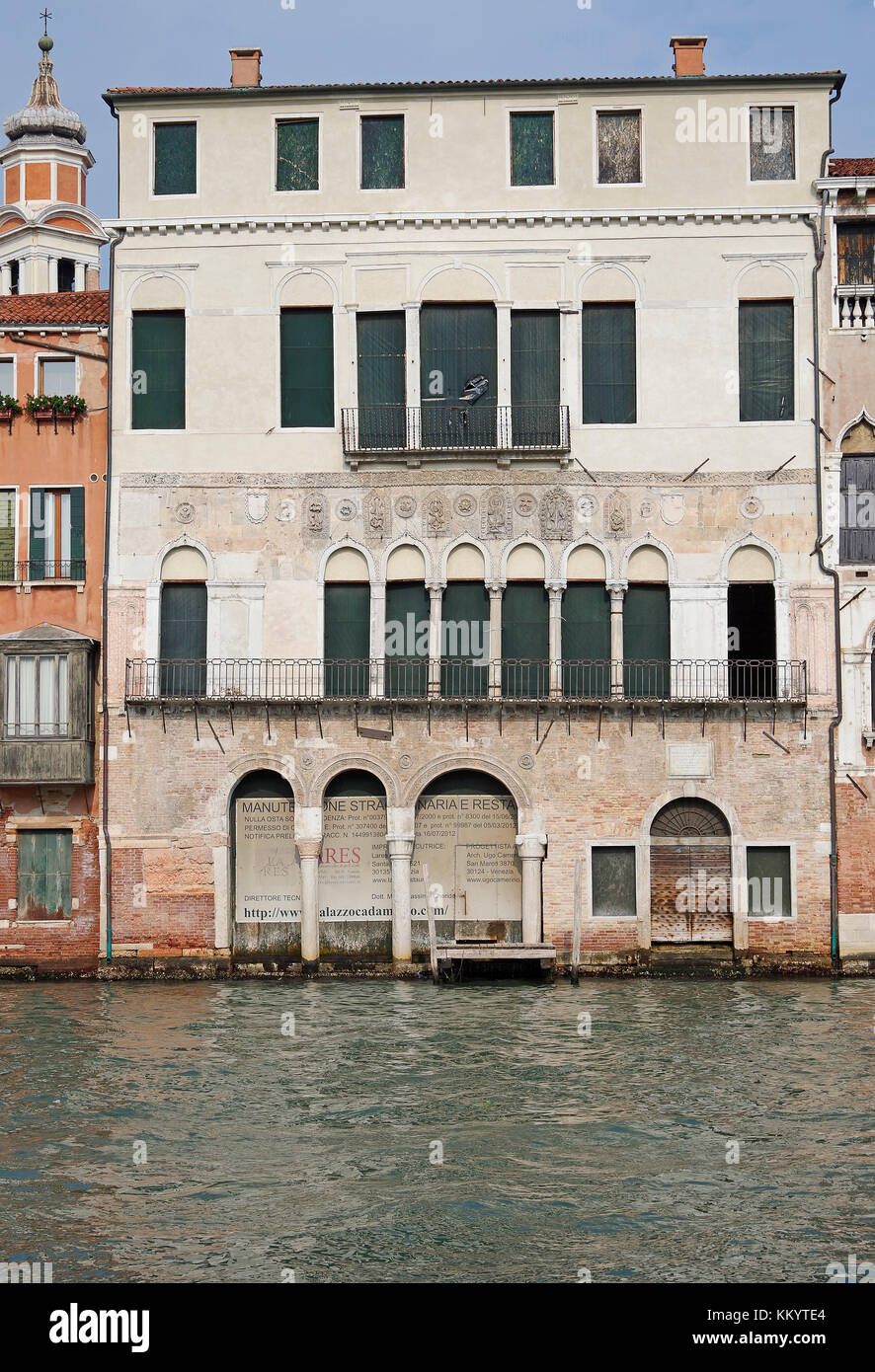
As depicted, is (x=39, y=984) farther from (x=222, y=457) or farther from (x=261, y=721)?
(x=222, y=457)

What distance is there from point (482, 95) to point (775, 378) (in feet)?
22.3

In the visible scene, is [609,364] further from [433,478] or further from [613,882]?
[613,882]

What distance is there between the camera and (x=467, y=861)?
2988cm

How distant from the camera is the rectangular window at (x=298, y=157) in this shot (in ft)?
99.5

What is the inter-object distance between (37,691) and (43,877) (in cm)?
311

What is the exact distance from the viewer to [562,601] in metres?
29.9

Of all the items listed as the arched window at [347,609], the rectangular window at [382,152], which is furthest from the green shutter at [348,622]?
the rectangular window at [382,152]

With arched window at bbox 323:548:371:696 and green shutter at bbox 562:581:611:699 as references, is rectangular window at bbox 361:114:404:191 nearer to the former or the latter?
arched window at bbox 323:548:371:696

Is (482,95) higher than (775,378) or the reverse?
higher

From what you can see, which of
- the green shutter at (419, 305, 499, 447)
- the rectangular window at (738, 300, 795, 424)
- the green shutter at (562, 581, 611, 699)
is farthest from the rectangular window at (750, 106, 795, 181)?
the green shutter at (562, 581, 611, 699)

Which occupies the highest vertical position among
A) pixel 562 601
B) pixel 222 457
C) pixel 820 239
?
pixel 820 239

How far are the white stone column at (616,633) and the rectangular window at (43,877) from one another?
9.35m
